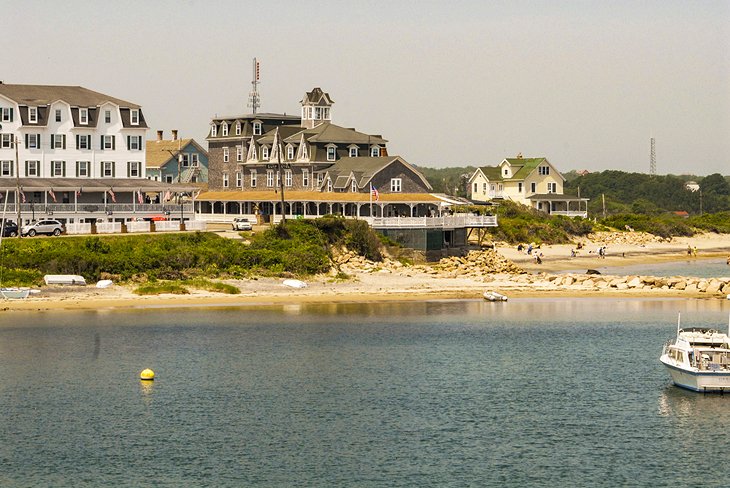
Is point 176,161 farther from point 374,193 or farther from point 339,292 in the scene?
point 339,292

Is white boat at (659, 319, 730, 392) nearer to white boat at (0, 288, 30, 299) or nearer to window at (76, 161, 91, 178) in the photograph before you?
white boat at (0, 288, 30, 299)

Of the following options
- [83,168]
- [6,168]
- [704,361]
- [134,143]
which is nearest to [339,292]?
[83,168]

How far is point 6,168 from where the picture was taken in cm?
9800

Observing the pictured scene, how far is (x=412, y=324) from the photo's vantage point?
7062 cm

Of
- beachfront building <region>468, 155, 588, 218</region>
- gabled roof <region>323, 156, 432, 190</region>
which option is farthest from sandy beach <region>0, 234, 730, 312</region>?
beachfront building <region>468, 155, 588, 218</region>

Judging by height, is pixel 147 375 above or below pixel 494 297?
below

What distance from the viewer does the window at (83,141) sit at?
102 m

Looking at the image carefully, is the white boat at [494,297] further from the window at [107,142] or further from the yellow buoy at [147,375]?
the window at [107,142]

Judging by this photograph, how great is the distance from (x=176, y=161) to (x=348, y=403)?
104 m

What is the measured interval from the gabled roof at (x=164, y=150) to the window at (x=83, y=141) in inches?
1746

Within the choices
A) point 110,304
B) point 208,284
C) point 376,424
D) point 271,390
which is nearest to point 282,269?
point 208,284

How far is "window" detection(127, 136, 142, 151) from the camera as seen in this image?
4139 inches

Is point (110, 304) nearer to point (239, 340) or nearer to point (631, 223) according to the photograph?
point (239, 340)

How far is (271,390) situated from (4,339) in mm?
18325
